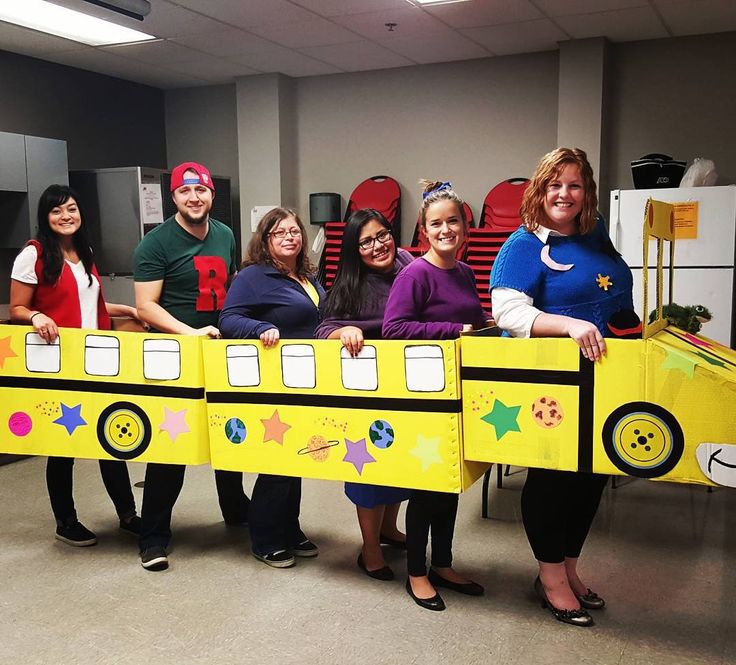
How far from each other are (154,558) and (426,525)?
40.6 inches

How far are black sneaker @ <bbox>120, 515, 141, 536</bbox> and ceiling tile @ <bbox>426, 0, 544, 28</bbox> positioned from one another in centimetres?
325

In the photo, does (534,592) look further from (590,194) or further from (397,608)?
(590,194)

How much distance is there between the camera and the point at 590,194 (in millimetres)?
2053

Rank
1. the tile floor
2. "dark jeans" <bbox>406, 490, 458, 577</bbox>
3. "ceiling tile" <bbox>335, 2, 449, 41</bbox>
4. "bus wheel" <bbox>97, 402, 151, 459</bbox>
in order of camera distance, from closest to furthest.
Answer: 1. the tile floor
2. "dark jeans" <bbox>406, 490, 458, 577</bbox>
3. "bus wheel" <bbox>97, 402, 151, 459</bbox>
4. "ceiling tile" <bbox>335, 2, 449, 41</bbox>

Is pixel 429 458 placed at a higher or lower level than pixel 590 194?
lower

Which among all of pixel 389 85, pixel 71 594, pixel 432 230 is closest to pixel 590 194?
pixel 432 230

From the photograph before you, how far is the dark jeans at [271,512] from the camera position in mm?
2695

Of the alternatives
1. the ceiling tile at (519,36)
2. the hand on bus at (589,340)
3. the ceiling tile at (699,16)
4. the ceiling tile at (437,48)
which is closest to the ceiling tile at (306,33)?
the ceiling tile at (437,48)

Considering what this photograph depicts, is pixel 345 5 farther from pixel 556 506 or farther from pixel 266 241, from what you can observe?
pixel 556 506

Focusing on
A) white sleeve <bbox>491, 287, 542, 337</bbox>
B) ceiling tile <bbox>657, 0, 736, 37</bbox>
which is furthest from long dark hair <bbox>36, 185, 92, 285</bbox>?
ceiling tile <bbox>657, 0, 736, 37</bbox>

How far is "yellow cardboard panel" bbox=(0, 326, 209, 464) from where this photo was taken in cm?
243

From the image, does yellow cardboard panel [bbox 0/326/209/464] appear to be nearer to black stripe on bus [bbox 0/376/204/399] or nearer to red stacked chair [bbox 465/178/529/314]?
black stripe on bus [bbox 0/376/204/399]

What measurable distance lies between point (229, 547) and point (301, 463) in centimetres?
81

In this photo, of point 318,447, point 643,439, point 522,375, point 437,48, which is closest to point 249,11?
point 437,48
